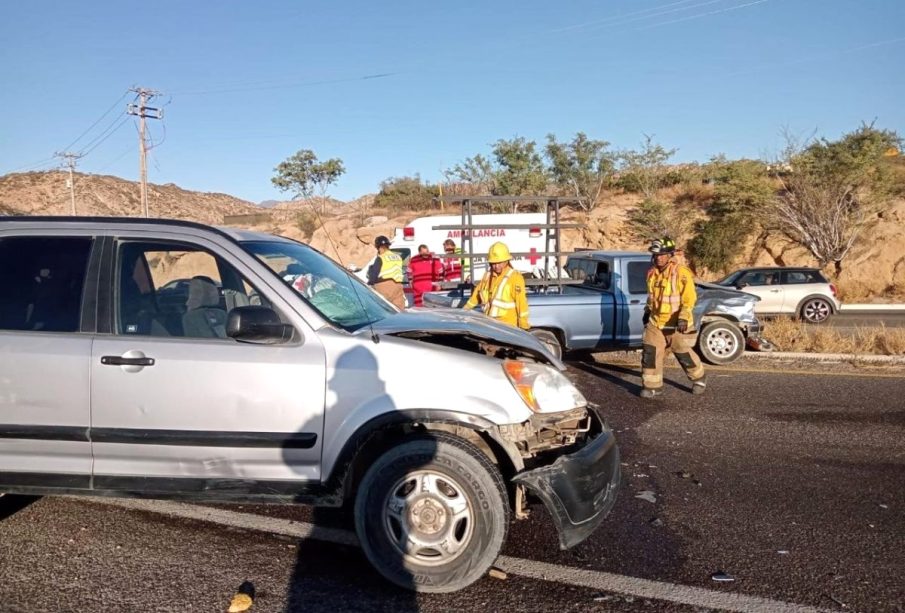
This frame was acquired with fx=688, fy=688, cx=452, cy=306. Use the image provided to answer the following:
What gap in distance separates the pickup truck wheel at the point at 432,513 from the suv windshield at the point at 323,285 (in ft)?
2.65

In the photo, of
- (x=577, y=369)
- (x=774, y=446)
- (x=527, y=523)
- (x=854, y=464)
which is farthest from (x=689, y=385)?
(x=527, y=523)

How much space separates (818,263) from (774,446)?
23794 mm

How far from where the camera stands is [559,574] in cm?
361

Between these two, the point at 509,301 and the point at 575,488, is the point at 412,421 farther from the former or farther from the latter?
the point at 509,301

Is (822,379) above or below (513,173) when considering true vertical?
below

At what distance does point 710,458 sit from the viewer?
5.61 metres

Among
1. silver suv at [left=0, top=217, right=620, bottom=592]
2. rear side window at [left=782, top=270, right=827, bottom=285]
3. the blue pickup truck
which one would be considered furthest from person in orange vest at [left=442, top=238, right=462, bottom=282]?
rear side window at [left=782, top=270, right=827, bottom=285]

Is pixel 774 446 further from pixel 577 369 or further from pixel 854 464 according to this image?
pixel 577 369

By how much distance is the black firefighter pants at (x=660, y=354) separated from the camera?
25.6ft

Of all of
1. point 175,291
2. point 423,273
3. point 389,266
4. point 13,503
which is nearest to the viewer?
point 175,291

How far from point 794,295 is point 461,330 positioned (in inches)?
621

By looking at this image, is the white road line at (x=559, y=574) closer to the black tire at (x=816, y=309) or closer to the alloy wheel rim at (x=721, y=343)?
the alloy wheel rim at (x=721, y=343)

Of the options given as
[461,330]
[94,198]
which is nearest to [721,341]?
[461,330]

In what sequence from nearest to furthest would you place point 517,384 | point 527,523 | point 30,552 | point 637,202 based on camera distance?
point 517,384
point 30,552
point 527,523
point 637,202
